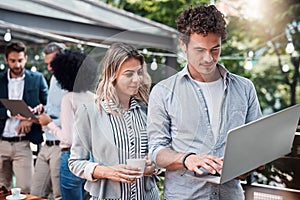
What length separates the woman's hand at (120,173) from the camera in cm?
153

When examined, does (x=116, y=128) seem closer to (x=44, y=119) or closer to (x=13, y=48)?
(x=44, y=119)

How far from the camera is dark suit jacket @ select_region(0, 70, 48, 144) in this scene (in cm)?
320

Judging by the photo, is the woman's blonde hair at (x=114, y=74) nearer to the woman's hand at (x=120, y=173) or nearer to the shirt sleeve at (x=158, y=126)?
the shirt sleeve at (x=158, y=126)

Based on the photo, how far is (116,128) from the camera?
5.08 feet

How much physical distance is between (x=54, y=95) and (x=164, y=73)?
1660 mm

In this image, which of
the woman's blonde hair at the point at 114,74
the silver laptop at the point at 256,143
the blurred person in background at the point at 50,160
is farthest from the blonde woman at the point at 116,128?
the blurred person in background at the point at 50,160

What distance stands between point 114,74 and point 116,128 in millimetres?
191

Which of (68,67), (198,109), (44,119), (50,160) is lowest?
(50,160)

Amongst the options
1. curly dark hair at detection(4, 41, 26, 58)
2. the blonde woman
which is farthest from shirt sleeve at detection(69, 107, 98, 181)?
curly dark hair at detection(4, 41, 26, 58)

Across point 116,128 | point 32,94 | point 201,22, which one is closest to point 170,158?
point 116,128

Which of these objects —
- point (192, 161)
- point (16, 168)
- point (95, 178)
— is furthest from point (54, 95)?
point (192, 161)

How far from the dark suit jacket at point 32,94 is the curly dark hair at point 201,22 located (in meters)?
2.02

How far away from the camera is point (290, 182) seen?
2.33 metres

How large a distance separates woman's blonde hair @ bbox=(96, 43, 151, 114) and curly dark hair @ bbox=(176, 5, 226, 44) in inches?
7.4
